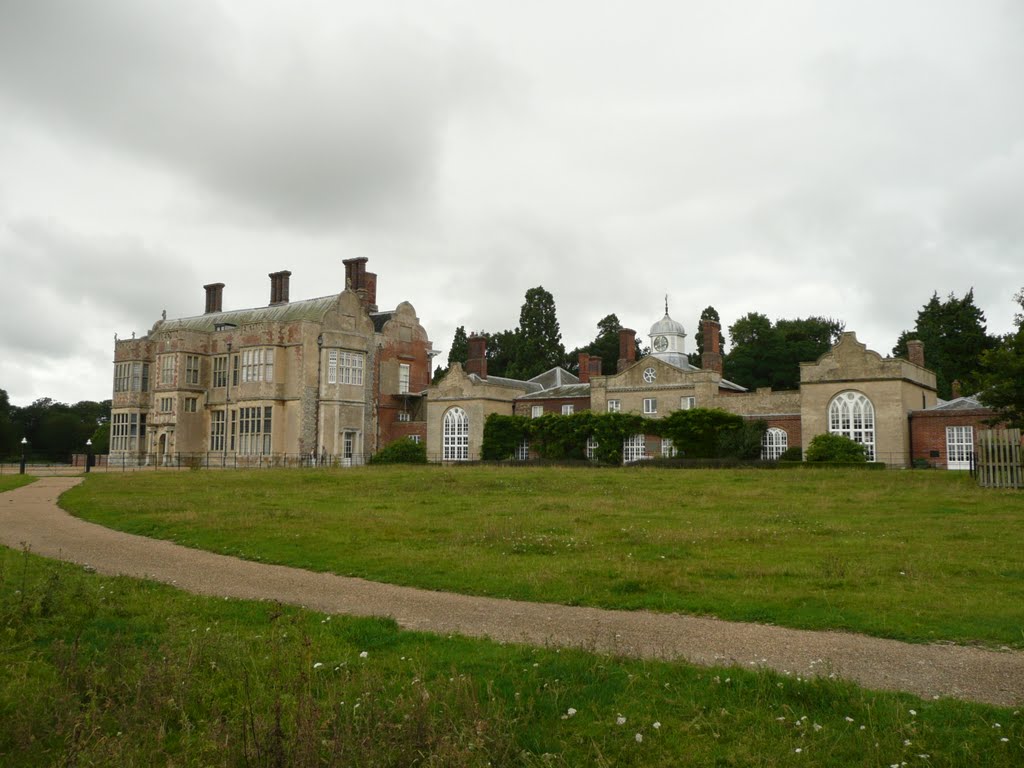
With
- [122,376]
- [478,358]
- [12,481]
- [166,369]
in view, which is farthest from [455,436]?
[12,481]

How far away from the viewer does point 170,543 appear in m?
15.4

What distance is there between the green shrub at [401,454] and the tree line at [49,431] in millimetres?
32625

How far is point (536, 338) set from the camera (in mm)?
76938

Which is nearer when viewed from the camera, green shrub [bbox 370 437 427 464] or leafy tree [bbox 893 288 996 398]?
green shrub [bbox 370 437 427 464]

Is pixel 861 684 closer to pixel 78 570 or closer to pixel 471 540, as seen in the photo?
pixel 471 540

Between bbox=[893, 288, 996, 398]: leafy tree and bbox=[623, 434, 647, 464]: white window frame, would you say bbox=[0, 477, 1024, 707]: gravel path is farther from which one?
bbox=[893, 288, 996, 398]: leafy tree

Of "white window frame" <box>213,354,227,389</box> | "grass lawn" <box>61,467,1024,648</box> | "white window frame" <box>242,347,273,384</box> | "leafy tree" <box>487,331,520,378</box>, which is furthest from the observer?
"leafy tree" <box>487,331,520,378</box>

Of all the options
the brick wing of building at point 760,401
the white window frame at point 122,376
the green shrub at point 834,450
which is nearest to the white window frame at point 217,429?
the white window frame at point 122,376

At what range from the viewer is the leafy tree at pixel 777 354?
71875mm

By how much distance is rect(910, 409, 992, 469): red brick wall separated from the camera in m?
41.3

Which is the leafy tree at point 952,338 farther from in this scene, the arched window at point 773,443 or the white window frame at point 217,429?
the white window frame at point 217,429

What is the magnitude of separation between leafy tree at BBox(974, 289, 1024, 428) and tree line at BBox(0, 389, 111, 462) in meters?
65.4

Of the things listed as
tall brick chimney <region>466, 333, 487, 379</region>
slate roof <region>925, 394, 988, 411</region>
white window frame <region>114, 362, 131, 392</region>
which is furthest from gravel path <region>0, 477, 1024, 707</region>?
white window frame <region>114, 362, 131, 392</region>

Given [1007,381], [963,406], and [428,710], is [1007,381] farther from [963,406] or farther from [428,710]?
[428,710]
